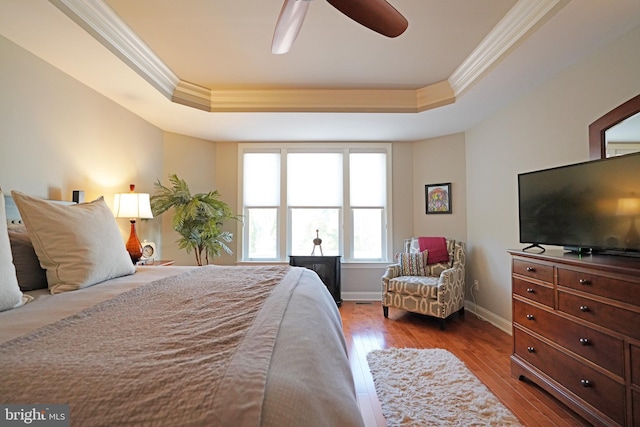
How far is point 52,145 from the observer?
2.48 meters

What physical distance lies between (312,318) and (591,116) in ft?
8.76

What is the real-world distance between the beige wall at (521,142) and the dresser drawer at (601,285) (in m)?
1.15

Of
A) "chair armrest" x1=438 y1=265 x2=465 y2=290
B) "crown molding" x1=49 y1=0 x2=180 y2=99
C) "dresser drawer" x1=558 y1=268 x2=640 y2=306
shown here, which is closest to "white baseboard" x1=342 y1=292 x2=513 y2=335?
"chair armrest" x1=438 y1=265 x2=465 y2=290

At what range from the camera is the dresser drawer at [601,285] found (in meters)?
1.46

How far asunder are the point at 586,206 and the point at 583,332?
78cm

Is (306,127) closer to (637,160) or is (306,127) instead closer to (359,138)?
(359,138)

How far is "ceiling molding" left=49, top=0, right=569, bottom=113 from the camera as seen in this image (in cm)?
207

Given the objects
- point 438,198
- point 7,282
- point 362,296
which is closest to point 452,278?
point 438,198

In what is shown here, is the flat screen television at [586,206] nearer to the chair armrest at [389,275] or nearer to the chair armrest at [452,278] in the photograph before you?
the chair armrest at [452,278]

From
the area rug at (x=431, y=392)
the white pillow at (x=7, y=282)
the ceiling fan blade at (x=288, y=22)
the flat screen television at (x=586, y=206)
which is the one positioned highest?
the ceiling fan blade at (x=288, y=22)

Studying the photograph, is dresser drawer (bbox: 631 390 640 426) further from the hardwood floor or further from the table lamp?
the table lamp

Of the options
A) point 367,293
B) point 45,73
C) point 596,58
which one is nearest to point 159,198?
point 45,73

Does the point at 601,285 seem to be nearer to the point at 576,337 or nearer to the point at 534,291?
the point at 576,337

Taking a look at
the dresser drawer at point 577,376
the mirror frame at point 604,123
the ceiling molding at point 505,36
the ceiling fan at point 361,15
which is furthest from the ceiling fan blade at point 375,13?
the dresser drawer at point 577,376
